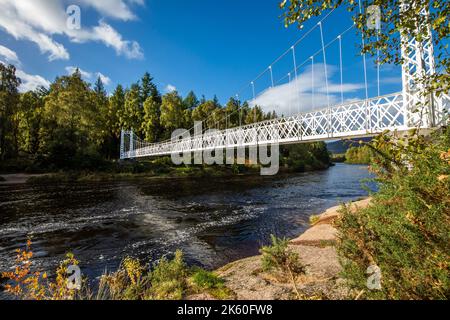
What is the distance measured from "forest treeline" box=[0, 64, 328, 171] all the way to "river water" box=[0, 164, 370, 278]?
45.1 ft

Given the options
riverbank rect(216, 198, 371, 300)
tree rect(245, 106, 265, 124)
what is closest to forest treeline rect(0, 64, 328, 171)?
tree rect(245, 106, 265, 124)

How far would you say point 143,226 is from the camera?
9.98m

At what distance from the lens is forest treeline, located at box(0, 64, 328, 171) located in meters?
28.8

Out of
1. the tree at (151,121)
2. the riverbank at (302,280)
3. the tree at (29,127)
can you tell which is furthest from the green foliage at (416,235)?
the tree at (151,121)

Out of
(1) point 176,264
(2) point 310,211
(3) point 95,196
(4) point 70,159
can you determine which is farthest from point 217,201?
(4) point 70,159

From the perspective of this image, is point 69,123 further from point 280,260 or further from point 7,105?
point 280,260

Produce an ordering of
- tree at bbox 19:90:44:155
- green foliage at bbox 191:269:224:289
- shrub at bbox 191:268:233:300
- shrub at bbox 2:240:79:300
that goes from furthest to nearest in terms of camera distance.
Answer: tree at bbox 19:90:44:155 < green foliage at bbox 191:269:224:289 < shrub at bbox 191:268:233:300 < shrub at bbox 2:240:79:300

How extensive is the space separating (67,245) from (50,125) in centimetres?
3282

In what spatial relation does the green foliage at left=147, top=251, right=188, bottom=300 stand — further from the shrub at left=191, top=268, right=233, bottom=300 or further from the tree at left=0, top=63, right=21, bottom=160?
the tree at left=0, top=63, right=21, bottom=160

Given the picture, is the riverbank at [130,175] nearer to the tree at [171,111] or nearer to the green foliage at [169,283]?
the tree at [171,111]

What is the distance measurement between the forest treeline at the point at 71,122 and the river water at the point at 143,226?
13.7 m
